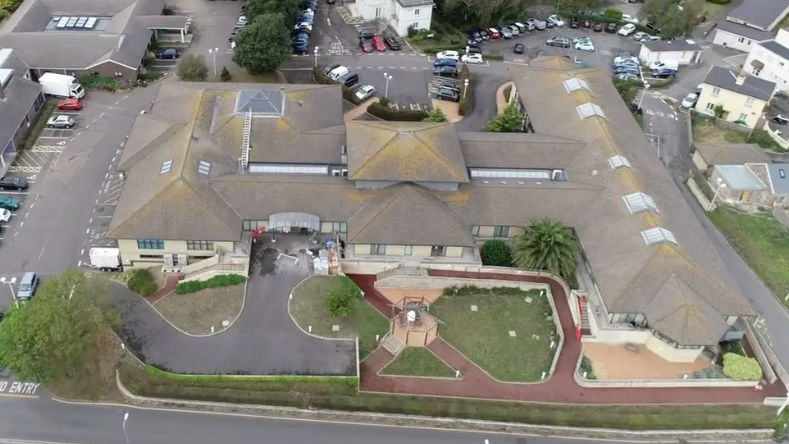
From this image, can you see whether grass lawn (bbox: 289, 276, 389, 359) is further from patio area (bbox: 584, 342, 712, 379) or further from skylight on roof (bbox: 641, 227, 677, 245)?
skylight on roof (bbox: 641, 227, 677, 245)

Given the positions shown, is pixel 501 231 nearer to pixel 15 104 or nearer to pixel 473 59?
pixel 473 59

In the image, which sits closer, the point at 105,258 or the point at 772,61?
the point at 105,258

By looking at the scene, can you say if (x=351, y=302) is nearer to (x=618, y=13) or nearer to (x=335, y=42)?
(x=335, y=42)

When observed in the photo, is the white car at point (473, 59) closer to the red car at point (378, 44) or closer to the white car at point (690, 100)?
the red car at point (378, 44)

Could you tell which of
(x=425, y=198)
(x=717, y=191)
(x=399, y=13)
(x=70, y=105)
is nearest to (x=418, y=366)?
(x=425, y=198)

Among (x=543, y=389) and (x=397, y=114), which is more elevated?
(x=397, y=114)

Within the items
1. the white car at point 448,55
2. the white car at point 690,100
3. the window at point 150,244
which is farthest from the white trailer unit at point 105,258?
the white car at point 690,100
